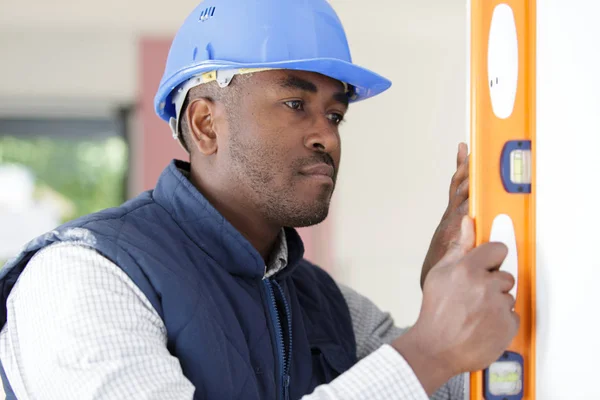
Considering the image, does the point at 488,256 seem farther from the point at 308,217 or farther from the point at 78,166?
the point at 78,166

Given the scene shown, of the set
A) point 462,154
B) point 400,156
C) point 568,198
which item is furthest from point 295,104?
point 400,156

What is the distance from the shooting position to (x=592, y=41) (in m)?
0.81

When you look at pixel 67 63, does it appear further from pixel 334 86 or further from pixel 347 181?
pixel 334 86

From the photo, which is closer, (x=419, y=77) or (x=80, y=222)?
(x=80, y=222)

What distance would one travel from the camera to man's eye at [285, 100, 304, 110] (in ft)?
4.60

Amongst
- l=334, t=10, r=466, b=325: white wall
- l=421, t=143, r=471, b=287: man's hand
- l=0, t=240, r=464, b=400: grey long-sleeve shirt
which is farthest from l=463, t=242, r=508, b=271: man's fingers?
l=334, t=10, r=466, b=325: white wall

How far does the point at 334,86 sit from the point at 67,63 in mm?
3780

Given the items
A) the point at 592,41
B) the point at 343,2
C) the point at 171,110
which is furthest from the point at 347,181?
the point at 592,41

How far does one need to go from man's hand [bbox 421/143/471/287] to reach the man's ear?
1.72 ft

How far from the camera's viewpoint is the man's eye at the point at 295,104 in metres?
1.40

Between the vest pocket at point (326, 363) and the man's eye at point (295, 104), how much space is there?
0.52 meters

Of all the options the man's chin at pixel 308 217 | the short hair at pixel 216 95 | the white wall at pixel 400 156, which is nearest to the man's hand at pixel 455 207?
the man's chin at pixel 308 217

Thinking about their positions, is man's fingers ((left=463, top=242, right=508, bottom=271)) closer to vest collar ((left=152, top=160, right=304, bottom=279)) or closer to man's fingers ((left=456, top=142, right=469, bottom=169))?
man's fingers ((left=456, top=142, right=469, bottom=169))

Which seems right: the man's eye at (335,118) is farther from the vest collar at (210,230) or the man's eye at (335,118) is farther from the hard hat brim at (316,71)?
the vest collar at (210,230)
